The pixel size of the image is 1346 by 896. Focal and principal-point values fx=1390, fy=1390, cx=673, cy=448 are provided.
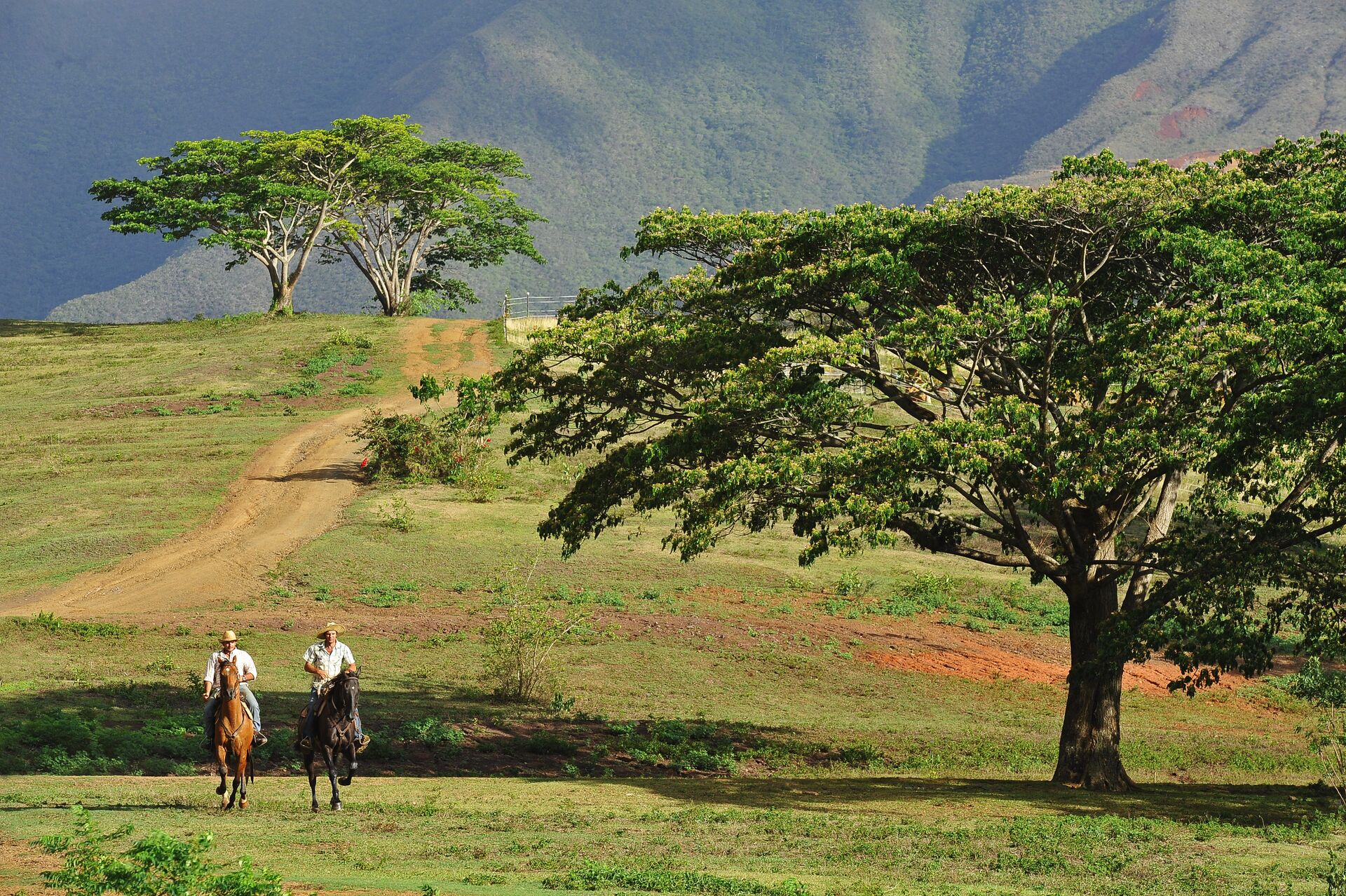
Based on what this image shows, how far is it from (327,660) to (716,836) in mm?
4538

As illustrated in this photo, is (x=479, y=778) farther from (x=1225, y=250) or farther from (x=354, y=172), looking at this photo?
(x=354, y=172)

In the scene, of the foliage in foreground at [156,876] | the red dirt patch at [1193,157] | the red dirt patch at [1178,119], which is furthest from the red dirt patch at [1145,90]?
the foliage in foreground at [156,876]

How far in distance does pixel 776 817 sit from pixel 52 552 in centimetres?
2398

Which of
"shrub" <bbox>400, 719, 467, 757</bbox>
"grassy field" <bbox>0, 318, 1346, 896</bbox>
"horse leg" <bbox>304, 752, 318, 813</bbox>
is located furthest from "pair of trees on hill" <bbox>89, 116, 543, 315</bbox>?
"horse leg" <bbox>304, 752, 318, 813</bbox>

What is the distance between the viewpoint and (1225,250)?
53.2 ft

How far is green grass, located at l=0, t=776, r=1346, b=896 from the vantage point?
38.5 feet

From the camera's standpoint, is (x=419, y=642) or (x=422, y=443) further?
(x=422, y=443)

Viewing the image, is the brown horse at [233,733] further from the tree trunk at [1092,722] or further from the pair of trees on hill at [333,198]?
the pair of trees on hill at [333,198]

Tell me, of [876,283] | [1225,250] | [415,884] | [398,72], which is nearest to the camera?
[415,884]

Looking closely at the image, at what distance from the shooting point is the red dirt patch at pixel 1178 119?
512 feet

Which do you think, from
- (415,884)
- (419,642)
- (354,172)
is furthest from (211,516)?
(354,172)

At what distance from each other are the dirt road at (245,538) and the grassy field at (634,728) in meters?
0.93

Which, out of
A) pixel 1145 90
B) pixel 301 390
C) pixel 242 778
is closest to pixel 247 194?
pixel 301 390

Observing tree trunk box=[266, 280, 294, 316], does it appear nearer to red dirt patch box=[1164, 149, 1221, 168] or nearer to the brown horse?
the brown horse
